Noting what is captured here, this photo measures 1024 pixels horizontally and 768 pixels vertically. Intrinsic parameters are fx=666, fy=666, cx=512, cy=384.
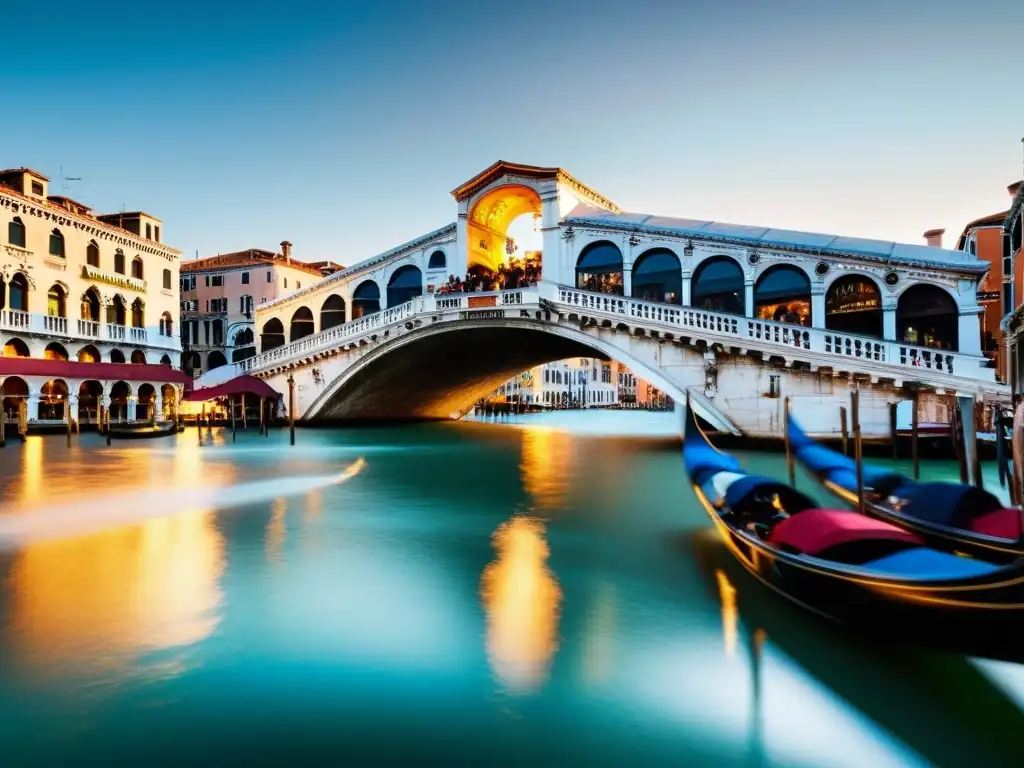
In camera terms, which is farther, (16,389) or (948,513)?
(16,389)

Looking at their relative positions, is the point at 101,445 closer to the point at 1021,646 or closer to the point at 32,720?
the point at 32,720

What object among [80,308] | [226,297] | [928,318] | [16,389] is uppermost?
[226,297]

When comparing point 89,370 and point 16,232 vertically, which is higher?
point 16,232

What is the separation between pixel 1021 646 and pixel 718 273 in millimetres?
12357

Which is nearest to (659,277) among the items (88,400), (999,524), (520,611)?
(999,524)

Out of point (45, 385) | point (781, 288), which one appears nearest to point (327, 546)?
point (781, 288)

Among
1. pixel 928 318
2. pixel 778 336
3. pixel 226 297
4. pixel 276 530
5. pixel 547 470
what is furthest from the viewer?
pixel 226 297

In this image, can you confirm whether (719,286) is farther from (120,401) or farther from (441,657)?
(120,401)

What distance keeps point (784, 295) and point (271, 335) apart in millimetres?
14999

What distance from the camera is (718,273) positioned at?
14.0 meters

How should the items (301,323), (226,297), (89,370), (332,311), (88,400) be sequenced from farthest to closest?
1. (226,297)
2. (301,323)
3. (332,311)
4. (88,400)
5. (89,370)

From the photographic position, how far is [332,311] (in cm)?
1995

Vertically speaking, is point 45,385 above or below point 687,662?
above

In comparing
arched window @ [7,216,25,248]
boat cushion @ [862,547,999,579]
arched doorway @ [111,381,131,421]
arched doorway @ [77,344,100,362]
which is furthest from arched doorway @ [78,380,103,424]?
boat cushion @ [862,547,999,579]
